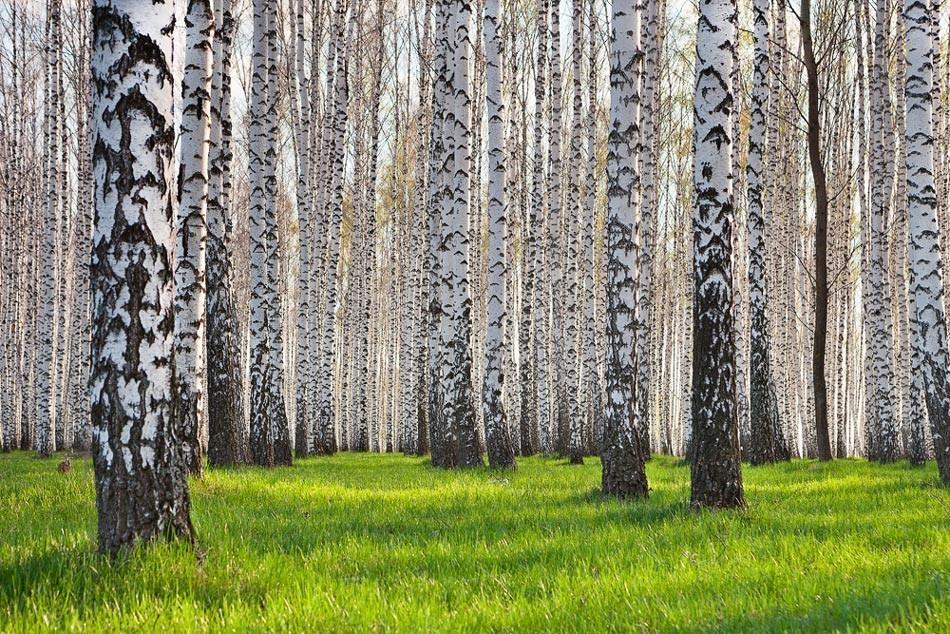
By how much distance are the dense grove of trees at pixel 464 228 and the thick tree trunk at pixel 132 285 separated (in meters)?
0.01

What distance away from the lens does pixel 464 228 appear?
12898mm

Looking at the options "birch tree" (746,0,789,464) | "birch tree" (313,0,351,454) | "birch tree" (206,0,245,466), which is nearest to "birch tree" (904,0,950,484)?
"birch tree" (746,0,789,464)

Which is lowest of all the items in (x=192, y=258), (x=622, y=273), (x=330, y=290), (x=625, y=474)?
(x=625, y=474)

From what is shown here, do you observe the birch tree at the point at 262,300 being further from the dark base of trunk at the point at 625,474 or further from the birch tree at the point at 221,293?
the dark base of trunk at the point at 625,474

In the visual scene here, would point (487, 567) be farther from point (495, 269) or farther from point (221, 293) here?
point (495, 269)

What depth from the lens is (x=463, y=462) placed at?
42.4ft

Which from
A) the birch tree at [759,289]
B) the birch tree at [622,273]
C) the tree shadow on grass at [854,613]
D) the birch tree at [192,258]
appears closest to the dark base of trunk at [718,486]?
the birch tree at [622,273]

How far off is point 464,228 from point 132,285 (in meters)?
8.53

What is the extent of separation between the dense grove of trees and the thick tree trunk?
0.01 metres

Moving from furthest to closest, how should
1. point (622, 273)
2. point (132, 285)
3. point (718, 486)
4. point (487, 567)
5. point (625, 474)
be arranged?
point (622, 273) < point (625, 474) < point (718, 486) < point (487, 567) < point (132, 285)

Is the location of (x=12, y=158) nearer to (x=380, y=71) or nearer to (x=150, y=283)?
(x=380, y=71)

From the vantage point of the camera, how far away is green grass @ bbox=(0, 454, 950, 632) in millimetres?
3727

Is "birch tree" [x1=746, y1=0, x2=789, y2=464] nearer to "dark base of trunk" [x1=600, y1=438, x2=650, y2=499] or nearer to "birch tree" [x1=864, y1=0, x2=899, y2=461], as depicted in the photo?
"birch tree" [x1=864, y1=0, x2=899, y2=461]

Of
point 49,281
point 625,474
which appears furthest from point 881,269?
point 49,281
